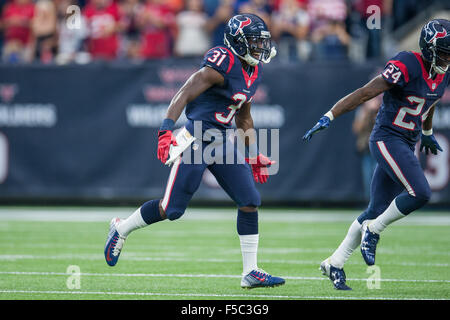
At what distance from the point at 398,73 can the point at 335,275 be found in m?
1.48

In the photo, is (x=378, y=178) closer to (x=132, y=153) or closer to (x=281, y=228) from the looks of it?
(x=281, y=228)

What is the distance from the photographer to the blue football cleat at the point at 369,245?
589cm

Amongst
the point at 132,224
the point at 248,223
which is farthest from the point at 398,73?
the point at 132,224

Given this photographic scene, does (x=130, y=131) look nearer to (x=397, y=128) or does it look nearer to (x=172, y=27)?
(x=172, y=27)

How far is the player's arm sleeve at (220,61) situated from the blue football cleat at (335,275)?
156 centimetres

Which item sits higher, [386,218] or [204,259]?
[386,218]

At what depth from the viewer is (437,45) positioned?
5.85m

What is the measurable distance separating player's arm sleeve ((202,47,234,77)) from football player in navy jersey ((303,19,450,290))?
71 cm

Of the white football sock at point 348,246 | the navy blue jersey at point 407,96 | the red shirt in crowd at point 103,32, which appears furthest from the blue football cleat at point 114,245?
the red shirt in crowd at point 103,32

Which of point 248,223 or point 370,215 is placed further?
point 370,215

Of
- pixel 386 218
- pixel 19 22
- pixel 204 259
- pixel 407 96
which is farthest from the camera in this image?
pixel 19 22

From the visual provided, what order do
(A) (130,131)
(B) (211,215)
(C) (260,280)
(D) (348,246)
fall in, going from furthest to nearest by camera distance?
(A) (130,131) < (B) (211,215) < (D) (348,246) < (C) (260,280)

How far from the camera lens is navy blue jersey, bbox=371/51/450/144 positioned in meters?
5.89

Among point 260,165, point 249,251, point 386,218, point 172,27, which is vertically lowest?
point 249,251
